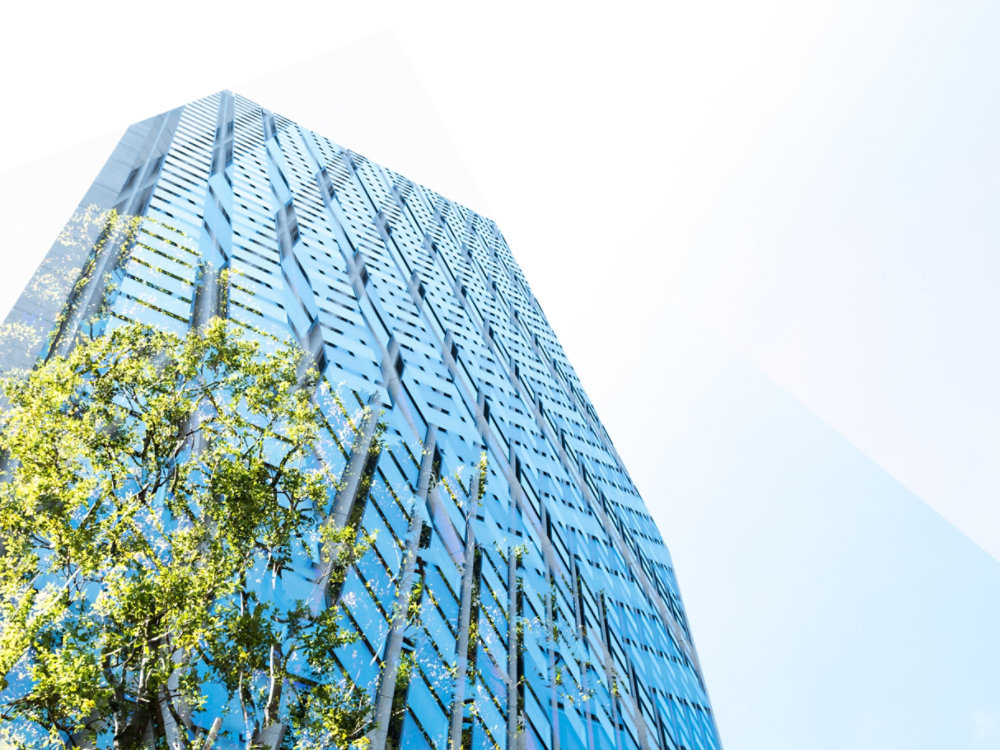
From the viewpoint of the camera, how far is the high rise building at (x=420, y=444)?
578 inches

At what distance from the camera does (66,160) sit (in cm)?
2247

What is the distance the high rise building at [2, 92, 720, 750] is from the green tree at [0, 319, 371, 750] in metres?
2.19

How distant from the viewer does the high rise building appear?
578 inches

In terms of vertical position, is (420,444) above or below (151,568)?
above

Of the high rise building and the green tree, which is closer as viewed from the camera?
the green tree

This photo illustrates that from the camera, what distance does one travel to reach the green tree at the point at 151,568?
712 cm

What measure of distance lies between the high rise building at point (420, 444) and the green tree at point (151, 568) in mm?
2188

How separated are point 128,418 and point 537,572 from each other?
1518cm

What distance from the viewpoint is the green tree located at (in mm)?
7122

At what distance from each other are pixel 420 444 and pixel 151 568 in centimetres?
1010

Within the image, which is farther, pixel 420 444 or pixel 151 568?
pixel 420 444

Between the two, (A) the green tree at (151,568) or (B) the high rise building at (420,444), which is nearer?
(A) the green tree at (151,568)

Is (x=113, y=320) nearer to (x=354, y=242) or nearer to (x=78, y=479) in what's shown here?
(x=78, y=479)

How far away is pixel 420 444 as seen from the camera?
19094mm
